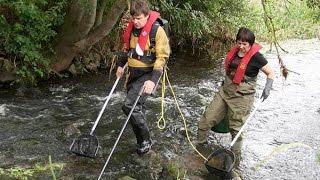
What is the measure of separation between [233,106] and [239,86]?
1.08ft

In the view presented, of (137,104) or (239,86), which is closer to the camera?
(137,104)

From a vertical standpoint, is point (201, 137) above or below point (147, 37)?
below

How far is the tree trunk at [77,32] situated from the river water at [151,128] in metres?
0.59

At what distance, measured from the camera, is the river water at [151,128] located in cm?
680

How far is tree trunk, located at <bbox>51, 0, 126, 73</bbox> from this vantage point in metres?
9.93

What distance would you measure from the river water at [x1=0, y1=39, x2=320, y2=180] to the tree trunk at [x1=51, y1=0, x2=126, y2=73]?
1.92ft

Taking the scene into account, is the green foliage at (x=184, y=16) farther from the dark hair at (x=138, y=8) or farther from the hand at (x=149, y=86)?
the hand at (x=149, y=86)

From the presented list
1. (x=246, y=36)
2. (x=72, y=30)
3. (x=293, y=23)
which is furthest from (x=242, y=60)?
(x=293, y=23)

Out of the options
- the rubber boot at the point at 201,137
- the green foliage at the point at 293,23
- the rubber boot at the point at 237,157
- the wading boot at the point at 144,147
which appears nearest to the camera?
the rubber boot at the point at 237,157

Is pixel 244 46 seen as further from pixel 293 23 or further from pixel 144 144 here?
pixel 293 23

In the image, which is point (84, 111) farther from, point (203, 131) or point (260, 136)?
point (260, 136)

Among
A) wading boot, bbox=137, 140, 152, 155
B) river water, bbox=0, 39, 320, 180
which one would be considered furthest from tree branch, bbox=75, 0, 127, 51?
wading boot, bbox=137, 140, 152, 155

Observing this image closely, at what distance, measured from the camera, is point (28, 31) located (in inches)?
367

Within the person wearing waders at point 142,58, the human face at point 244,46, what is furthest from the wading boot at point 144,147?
the human face at point 244,46
